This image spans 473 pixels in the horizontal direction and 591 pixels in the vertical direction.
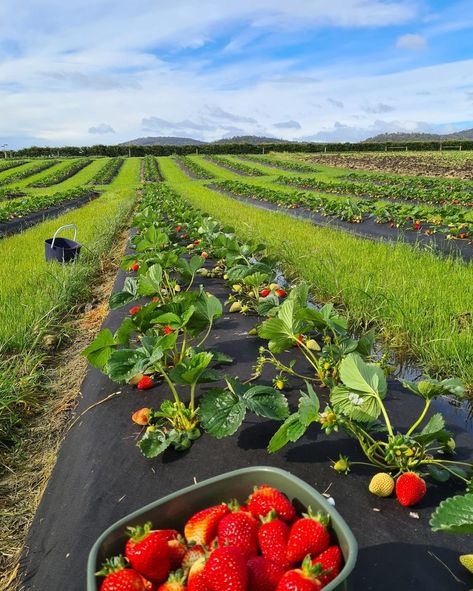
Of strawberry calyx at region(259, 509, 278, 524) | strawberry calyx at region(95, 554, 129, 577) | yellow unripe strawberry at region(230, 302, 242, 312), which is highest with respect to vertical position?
strawberry calyx at region(259, 509, 278, 524)

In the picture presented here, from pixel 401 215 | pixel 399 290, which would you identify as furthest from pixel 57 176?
pixel 399 290

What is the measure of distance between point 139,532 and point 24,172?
32297 millimetres

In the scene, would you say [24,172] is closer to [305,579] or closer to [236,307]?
[236,307]

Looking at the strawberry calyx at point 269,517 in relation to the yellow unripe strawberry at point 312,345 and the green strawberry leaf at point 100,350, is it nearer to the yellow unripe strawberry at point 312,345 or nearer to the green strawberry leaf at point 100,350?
the green strawberry leaf at point 100,350

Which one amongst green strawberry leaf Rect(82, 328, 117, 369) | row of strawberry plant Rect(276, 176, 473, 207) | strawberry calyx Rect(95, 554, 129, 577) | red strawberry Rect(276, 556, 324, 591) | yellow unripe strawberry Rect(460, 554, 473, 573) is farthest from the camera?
row of strawberry plant Rect(276, 176, 473, 207)

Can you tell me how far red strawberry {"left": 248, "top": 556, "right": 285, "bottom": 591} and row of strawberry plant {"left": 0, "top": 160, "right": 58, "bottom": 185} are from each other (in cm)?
2759

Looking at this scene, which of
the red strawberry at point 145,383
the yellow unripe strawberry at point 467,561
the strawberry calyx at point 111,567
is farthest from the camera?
the red strawberry at point 145,383

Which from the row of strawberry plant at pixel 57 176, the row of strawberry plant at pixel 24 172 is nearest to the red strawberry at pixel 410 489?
the row of strawberry plant at pixel 57 176

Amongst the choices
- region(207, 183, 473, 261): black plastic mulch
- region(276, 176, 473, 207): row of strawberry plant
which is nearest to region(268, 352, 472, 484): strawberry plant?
region(207, 183, 473, 261): black plastic mulch

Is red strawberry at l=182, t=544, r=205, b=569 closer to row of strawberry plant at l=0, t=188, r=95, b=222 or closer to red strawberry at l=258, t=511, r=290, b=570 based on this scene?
red strawberry at l=258, t=511, r=290, b=570

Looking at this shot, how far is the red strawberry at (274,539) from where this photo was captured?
3.66 ft

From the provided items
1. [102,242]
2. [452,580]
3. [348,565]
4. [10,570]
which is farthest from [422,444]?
[102,242]

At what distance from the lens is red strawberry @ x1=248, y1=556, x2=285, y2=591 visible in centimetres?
106

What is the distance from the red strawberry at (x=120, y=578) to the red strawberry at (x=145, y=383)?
1.60m
